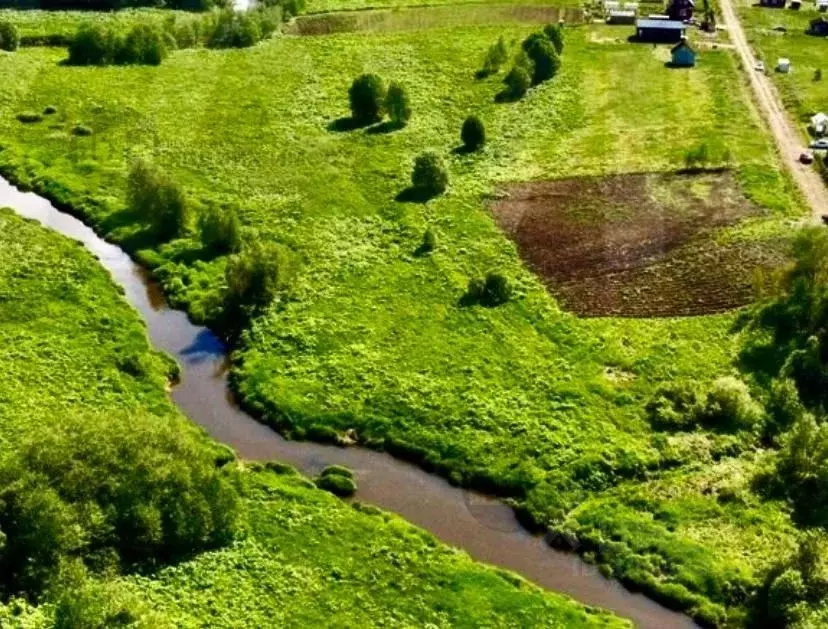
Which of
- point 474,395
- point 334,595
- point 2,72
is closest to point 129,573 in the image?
point 334,595

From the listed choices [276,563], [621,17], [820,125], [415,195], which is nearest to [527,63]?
[621,17]

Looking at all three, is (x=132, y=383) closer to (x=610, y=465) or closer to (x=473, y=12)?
(x=610, y=465)

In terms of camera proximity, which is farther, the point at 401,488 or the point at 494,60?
the point at 494,60

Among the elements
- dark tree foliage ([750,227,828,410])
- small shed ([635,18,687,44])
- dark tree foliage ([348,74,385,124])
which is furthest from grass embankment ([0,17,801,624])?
dark tree foliage ([750,227,828,410])

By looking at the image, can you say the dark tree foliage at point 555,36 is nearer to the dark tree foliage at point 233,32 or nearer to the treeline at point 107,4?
the dark tree foliage at point 233,32

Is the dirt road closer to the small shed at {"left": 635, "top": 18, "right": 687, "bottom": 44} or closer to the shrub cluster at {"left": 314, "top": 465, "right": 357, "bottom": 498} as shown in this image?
the small shed at {"left": 635, "top": 18, "right": 687, "bottom": 44}

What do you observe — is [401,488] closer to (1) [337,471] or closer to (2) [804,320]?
(1) [337,471]

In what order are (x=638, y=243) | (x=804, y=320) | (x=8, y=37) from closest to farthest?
(x=804, y=320), (x=638, y=243), (x=8, y=37)
